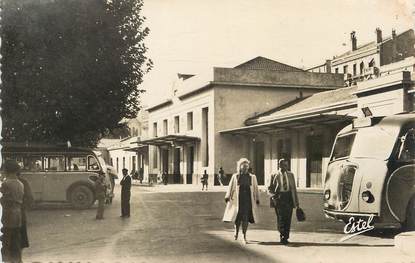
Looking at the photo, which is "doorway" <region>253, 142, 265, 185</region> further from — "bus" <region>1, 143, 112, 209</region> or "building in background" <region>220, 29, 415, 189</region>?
"bus" <region>1, 143, 112, 209</region>

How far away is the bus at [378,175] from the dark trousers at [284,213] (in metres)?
1.19

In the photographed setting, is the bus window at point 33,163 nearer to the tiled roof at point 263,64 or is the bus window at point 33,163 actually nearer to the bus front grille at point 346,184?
the bus front grille at point 346,184

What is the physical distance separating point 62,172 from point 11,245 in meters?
9.51

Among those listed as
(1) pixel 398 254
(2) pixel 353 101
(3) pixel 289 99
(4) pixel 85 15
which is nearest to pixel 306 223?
(1) pixel 398 254

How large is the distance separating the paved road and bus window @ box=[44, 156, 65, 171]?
237 centimetres

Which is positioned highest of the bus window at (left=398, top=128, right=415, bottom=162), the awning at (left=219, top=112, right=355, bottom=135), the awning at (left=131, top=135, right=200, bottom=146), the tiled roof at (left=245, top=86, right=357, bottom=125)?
the tiled roof at (left=245, top=86, right=357, bottom=125)

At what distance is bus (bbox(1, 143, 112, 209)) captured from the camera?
51.6 ft

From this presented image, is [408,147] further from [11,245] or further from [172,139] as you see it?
[172,139]

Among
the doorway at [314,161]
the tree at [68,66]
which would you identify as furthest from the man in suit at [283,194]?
the doorway at [314,161]

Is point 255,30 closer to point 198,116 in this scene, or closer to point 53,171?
point 53,171

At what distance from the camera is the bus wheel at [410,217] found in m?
8.70

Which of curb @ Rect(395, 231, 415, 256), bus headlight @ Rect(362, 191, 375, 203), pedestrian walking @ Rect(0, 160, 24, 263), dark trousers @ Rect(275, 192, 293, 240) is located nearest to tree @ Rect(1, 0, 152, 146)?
pedestrian walking @ Rect(0, 160, 24, 263)

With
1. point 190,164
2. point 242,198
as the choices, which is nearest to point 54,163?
point 242,198

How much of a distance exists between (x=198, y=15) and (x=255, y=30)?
165 cm
